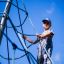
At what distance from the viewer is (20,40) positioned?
45.8 ft

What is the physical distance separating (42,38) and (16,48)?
1.44m

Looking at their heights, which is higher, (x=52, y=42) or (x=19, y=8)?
(x=19, y=8)

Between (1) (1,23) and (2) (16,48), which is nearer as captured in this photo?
(2) (16,48)

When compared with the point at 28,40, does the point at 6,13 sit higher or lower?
higher

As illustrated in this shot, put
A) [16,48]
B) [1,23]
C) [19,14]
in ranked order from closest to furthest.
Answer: [16,48] < [1,23] < [19,14]

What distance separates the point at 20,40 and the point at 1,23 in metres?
0.88

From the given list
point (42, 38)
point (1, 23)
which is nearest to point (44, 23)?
point (42, 38)

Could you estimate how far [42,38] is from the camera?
45.9 feet

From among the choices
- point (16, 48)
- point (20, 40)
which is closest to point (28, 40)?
point (20, 40)

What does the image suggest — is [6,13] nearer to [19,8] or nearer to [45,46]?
[19,8]

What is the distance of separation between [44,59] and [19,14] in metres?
2.08

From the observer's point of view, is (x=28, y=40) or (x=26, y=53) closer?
(x=26, y=53)

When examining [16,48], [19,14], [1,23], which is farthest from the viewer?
[19,14]

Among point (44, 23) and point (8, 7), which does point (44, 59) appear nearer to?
point (44, 23)
